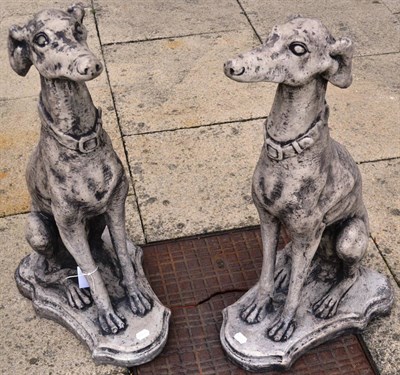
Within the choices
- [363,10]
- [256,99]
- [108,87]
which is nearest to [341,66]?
[256,99]

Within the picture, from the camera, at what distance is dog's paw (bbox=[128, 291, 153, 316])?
13.3 ft

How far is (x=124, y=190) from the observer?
3.74m

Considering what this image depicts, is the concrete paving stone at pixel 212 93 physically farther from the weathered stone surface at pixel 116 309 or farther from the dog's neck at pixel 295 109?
the dog's neck at pixel 295 109

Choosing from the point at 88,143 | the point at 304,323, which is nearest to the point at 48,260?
the point at 88,143

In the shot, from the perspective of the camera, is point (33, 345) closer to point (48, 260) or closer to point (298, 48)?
point (48, 260)

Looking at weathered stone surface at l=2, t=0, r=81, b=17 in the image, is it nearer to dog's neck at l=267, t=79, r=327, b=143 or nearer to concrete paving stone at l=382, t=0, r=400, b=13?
concrete paving stone at l=382, t=0, r=400, b=13

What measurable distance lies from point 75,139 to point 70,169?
18cm

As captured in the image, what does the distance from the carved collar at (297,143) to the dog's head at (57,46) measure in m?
0.88

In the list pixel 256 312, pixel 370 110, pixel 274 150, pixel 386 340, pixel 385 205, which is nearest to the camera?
pixel 274 150

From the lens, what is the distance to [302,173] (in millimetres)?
3332

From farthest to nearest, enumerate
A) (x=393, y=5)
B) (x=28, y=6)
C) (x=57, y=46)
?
(x=28, y=6), (x=393, y=5), (x=57, y=46)

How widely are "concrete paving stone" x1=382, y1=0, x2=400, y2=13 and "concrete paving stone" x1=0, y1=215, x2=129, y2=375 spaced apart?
15.6ft

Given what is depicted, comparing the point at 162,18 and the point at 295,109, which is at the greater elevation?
the point at 295,109

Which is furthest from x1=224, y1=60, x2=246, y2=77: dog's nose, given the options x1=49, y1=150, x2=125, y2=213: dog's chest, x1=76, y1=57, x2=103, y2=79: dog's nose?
x1=49, y1=150, x2=125, y2=213: dog's chest
